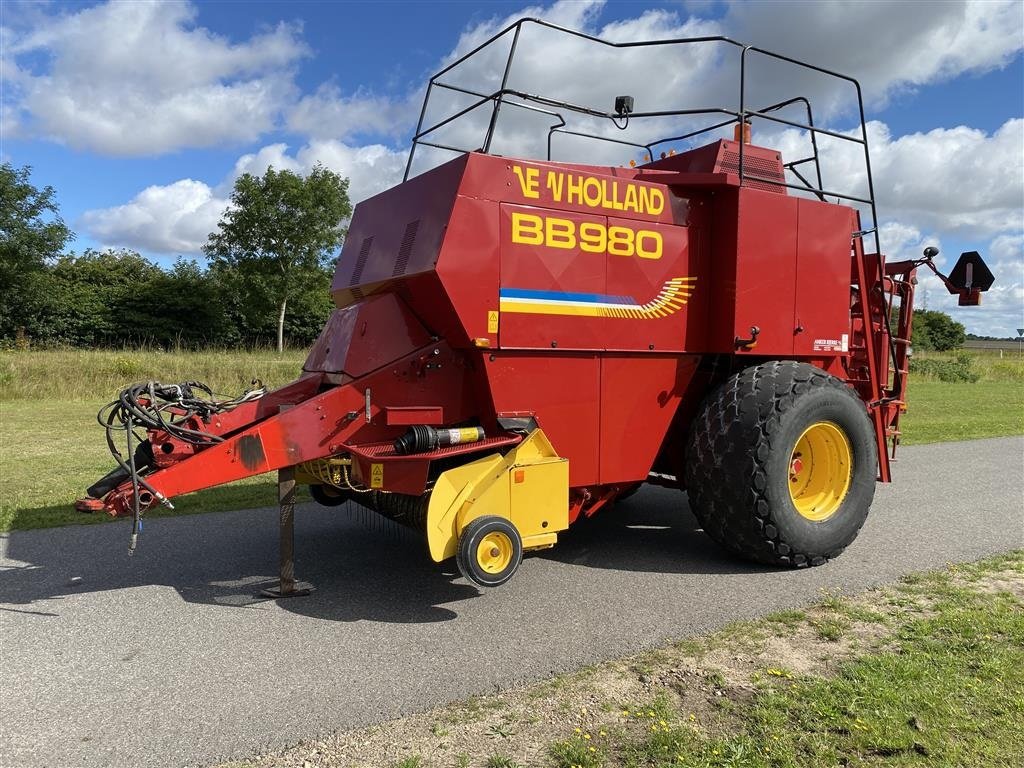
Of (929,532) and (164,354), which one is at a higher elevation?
(164,354)

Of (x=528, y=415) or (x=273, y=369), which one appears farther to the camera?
(x=273, y=369)

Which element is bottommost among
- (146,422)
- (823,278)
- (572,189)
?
(146,422)

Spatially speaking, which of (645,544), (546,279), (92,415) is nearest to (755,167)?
(546,279)

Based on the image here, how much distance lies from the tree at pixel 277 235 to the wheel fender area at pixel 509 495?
27.0 meters

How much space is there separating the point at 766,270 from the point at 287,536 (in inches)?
143

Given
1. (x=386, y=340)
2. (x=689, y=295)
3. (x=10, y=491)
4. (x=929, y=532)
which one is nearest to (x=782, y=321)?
(x=689, y=295)

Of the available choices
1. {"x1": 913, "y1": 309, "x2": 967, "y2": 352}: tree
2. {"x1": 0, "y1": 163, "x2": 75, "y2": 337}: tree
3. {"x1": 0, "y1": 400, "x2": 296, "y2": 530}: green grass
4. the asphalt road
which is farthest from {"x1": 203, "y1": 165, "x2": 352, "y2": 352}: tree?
{"x1": 913, "y1": 309, "x2": 967, "y2": 352}: tree

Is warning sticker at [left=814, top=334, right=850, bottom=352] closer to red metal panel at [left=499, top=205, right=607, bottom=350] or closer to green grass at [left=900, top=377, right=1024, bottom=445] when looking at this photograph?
red metal panel at [left=499, top=205, right=607, bottom=350]

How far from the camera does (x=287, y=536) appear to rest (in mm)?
4516

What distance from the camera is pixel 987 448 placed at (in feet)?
36.2

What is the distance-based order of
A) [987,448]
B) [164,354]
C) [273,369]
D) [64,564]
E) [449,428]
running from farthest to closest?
[164,354] < [273,369] < [987,448] < [64,564] < [449,428]

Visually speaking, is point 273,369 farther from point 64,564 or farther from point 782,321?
point 782,321

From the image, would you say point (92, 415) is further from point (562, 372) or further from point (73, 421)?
point (562, 372)

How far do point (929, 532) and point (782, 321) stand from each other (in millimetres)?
Answer: 2338
